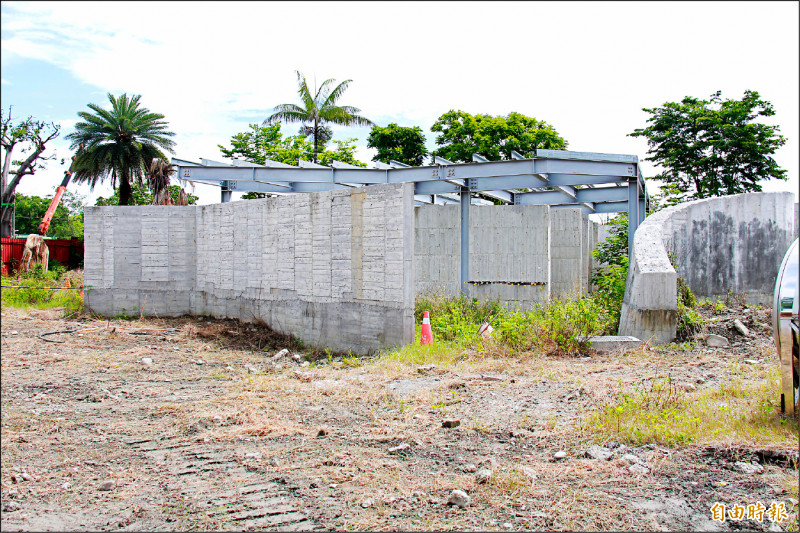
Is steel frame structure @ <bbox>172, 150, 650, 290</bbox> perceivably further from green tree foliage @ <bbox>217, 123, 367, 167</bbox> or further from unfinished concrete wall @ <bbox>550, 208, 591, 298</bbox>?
green tree foliage @ <bbox>217, 123, 367, 167</bbox>

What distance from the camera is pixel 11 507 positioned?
Answer: 381 centimetres

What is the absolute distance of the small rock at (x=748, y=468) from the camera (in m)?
4.27

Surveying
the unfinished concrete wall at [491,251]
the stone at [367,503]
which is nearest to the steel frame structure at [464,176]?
the unfinished concrete wall at [491,251]

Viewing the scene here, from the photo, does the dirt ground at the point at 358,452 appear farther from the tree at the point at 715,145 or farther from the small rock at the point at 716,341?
the tree at the point at 715,145

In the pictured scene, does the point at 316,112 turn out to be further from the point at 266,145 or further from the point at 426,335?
the point at 426,335

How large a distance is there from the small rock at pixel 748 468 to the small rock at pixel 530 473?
1.48 meters

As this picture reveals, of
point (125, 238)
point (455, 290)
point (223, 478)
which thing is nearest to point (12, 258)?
point (125, 238)

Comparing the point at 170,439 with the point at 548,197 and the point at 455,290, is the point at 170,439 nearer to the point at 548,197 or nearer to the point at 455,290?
the point at 455,290

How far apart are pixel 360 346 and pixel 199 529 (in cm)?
610

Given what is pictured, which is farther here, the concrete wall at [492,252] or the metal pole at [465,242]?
the metal pole at [465,242]

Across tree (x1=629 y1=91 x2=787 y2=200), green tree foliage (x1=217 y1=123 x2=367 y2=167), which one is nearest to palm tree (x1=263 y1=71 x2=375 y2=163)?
green tree foliage (x1=217 y1=123 x2=367 y2=167)

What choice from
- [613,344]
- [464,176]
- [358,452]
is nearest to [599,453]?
[358,452]

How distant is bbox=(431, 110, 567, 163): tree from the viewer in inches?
1282

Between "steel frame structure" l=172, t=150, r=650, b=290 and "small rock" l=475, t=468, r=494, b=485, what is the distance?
814 centimetres
